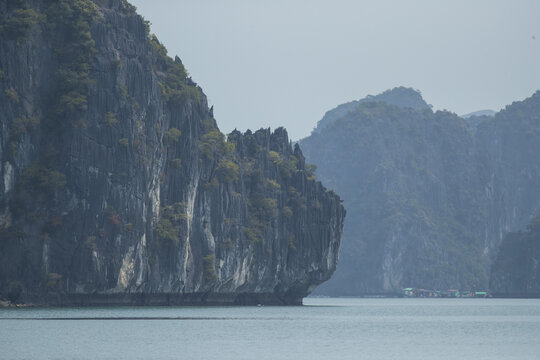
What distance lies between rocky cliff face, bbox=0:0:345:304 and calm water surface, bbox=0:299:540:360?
4766 mm

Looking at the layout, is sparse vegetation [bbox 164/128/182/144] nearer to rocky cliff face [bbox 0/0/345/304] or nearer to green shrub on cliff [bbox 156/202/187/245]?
rocky cliff face [bbox 0/0/345/304]

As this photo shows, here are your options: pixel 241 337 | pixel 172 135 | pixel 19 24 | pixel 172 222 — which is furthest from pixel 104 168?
pixel 241 337

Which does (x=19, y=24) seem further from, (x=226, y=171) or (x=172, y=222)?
(x=226, y=171)

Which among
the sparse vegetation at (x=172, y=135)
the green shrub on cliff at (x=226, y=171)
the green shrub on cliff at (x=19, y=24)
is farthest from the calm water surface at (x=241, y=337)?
the green shrub on cliff at (x=226, y=171)

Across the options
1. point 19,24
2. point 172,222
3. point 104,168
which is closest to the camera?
point 19,24

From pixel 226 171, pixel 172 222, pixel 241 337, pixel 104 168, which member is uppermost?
pixel 226 171

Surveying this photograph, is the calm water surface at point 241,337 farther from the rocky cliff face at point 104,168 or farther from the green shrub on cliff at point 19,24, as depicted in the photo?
the green shrub on cliff at point 19,24

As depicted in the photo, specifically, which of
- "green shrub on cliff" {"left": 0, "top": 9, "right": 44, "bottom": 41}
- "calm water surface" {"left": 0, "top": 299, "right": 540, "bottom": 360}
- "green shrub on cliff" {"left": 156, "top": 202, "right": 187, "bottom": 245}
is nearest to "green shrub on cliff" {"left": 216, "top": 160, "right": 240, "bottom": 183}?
"green shrub on cliff" {"left": 156, "top": 202, "right": 187, "bottom": 245}

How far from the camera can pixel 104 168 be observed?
81.6 m

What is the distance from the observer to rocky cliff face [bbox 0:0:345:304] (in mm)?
78312

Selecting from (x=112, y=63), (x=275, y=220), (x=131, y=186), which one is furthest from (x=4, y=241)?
(x=275, y=220)

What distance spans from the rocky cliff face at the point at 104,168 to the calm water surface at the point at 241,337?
4.77m

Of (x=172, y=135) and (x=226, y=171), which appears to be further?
(x=226, y=171)

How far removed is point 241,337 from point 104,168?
2770cm
